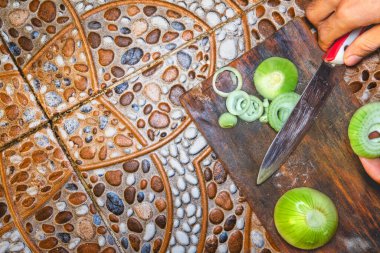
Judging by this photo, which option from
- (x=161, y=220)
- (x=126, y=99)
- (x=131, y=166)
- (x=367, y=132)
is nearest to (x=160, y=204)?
(x=161, y=220)

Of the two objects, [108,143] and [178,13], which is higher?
[178,13]

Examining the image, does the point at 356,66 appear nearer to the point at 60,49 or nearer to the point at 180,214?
the point at 180,214

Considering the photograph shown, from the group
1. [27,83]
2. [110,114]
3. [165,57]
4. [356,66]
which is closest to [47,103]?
[27,83]

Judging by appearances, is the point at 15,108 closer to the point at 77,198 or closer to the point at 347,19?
the point at 77,198

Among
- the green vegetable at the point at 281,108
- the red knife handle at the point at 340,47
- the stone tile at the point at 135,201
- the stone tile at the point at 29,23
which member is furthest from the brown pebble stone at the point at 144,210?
the red knife handle at the point at 340,47

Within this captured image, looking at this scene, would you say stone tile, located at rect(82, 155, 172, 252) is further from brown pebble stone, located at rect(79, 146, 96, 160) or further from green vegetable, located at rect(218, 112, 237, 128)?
green vegetable, located at rect(218, 112, 237, 128)

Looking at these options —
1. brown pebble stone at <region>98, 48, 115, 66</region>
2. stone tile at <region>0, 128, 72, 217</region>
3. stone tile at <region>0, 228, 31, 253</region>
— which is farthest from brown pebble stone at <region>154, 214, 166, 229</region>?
brown pebble stone at <region>98, 48, 115, 66</region>

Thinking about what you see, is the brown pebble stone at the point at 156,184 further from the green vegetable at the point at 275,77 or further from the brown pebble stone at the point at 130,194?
the green vegetable at the point at 275,77
